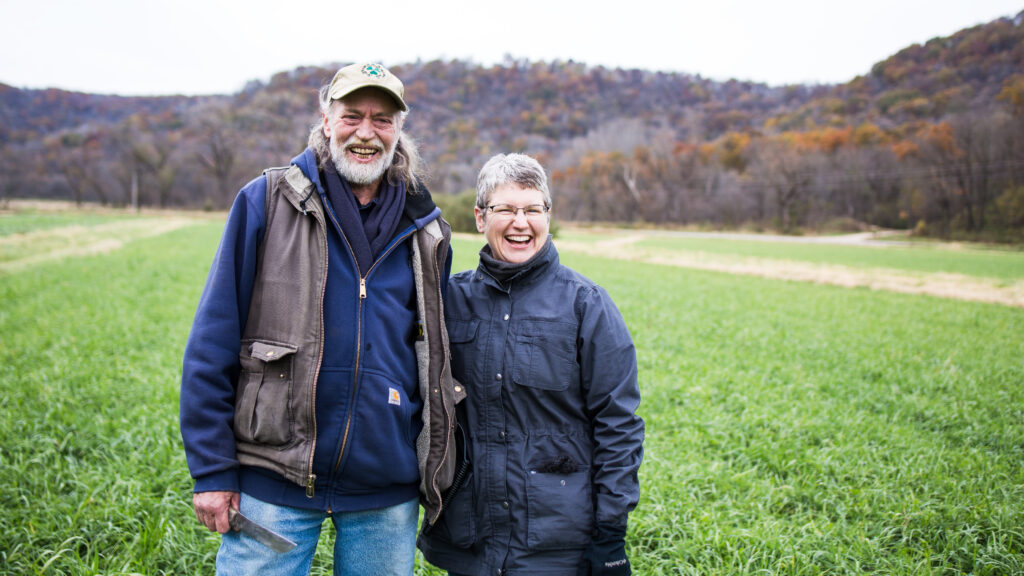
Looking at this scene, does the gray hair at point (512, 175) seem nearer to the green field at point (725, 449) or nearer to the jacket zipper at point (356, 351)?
the jacket zipper at point (356, 351)

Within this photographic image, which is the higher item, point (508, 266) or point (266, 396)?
point (508, 266)

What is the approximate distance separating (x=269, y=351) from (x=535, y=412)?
0.96m

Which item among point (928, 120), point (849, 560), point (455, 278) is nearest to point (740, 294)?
point (849, 560)

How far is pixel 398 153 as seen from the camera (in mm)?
2139

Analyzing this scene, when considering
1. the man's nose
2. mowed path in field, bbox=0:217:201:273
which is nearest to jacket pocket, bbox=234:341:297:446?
the man's nose

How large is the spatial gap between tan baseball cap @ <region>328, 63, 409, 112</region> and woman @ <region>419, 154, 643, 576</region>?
0.46 m

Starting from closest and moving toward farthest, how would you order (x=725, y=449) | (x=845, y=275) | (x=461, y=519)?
(x=461, y=519)
(x=725, y=449)
(x=845, y=275)

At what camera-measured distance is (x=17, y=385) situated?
5.74m

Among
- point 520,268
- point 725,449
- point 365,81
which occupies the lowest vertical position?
point 725,449

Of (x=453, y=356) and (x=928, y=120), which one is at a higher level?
(x=928, y=120)

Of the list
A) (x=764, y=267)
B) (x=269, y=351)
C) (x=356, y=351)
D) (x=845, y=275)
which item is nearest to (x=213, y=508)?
(x=269, y=351)

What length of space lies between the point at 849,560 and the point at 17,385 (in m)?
7.81

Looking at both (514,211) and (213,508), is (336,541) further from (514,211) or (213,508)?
(514,211)

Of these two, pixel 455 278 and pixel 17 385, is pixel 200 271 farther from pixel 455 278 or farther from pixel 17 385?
pixel 455 278
